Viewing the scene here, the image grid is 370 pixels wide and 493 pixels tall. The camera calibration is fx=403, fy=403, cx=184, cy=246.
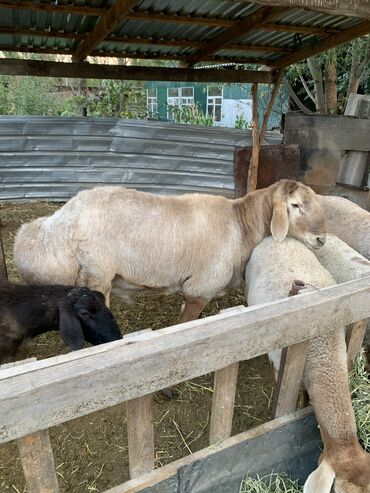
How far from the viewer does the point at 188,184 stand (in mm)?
9062

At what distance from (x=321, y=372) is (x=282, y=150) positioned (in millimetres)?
3978

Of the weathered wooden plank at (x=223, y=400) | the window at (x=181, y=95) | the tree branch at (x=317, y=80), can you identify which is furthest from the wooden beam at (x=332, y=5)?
the window at (x=181, y=95)

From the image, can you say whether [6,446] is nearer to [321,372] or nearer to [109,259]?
[109,259]

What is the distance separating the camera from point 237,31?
432cm

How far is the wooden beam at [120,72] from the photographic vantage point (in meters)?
4.64

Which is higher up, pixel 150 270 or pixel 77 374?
pixel 77 374

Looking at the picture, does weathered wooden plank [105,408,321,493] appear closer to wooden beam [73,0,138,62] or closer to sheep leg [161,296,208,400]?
sheep leg [161,296,208,400]

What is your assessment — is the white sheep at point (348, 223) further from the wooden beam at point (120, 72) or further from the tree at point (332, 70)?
the tree at point (332, 70)

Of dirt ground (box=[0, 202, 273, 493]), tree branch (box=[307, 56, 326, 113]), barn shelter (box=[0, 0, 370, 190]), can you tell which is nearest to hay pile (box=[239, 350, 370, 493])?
dirt ground (box=[0, 202, 273, 493])

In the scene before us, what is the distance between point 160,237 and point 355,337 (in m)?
1.62

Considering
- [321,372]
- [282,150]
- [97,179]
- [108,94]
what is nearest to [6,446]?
[321,372]

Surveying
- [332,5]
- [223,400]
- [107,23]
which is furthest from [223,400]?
[107,23]

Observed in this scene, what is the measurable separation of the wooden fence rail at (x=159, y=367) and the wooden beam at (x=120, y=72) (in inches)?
164

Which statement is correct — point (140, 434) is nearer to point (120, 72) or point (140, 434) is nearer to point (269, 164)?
point (269, 164)
